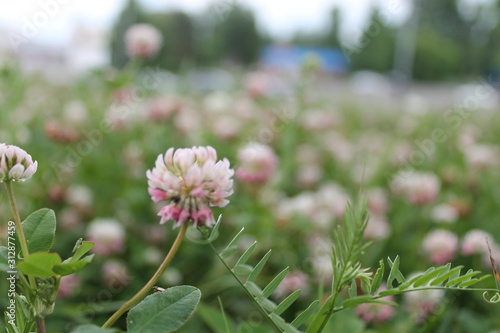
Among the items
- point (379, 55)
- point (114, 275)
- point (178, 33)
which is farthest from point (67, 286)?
point (379, 55)

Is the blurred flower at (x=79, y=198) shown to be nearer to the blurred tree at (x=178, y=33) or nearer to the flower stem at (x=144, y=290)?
the flower stem at (x=144, y=290)

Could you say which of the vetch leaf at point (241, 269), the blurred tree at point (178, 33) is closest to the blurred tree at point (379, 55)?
the blurred tree at point (178, 33)

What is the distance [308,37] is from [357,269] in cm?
2407

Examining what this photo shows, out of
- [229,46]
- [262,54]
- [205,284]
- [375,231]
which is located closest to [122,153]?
[205,284]

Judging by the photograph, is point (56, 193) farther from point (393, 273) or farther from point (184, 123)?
point (393, 273)

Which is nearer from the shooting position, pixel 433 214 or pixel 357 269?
pixel 357 269

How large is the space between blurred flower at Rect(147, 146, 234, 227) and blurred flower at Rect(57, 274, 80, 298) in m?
0.47

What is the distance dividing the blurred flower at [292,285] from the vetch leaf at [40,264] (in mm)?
534

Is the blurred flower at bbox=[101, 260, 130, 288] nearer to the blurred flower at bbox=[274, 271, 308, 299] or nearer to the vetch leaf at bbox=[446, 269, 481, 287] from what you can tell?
the blurred flower at bbox=[274, 271, 308, 299]

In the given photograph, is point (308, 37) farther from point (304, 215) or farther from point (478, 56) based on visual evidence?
point (304, 215)

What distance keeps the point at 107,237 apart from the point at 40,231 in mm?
630

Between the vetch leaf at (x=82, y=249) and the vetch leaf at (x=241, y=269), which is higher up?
the vetch leaf at (x=82, y=249)

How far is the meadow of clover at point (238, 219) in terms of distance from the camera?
363 millimetres

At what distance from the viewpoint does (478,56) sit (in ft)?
72.5
